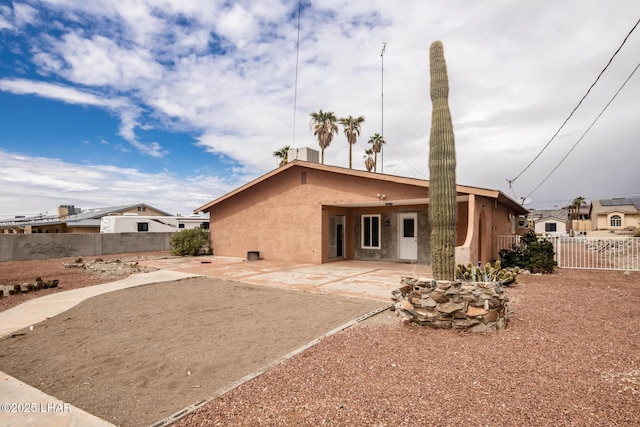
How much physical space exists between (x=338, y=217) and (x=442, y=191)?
33.1 feet

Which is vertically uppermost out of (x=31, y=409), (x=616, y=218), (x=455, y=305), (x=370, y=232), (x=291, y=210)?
(x=616, y=218)

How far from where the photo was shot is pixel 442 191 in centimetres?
599

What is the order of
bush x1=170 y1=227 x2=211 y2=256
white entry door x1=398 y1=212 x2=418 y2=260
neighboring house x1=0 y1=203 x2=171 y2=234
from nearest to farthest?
white entry door x1=398 y1=212 x2=418 y2=260, bush x1=170 y1=227 x2=211 y2=256, neighboring house x1=0 y1=203 x2=171 y2=234

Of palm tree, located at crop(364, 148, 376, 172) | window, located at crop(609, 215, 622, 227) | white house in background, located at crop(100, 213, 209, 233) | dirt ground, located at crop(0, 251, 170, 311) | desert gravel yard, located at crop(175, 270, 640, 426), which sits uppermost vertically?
palm tree, located at crop(364, 148, 376, 172)

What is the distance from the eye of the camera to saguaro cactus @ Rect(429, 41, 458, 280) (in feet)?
19.2

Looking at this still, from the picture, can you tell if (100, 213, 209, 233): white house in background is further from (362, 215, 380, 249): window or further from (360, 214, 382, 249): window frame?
(362, 215, 380, 249): window

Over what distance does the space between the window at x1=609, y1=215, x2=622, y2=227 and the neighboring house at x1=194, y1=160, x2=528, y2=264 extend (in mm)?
40424

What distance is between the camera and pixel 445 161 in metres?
6.03

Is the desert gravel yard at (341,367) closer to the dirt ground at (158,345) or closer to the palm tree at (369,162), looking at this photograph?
the dirt ground at (158,345)

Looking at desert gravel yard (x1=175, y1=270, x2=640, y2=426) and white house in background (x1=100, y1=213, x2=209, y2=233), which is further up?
white house in background (x1=100, y1=213, x2=209, y2=233)

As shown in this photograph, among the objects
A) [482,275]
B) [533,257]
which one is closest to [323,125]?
[533,257]

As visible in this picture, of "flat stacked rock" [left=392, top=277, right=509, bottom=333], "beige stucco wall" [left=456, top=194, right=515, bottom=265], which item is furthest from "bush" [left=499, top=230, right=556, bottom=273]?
"flat stacked rock" [left=392, top=277, right=509, bottom=333]

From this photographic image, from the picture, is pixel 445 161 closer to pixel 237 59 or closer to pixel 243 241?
pixel 237 59

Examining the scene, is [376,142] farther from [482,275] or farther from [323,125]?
[482,275]
